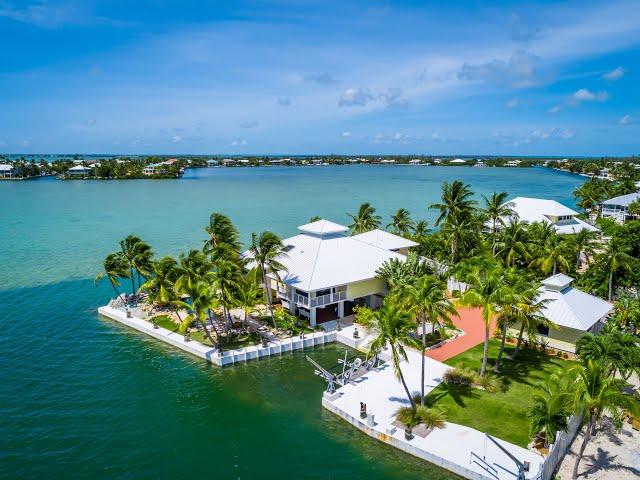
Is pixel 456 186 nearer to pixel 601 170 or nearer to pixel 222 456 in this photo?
pixel 222 456

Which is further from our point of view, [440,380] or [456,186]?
[456,186]

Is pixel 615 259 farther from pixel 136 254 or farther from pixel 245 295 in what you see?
pixel 136 254

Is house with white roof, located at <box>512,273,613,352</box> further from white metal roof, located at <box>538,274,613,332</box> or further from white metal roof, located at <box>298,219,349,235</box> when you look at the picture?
white metal roof, located at <box>298,219,349,235</box>

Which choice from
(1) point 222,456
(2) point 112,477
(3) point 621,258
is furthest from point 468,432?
(3) point 621,258

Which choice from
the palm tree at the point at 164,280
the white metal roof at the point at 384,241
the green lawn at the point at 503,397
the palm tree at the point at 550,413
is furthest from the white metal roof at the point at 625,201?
the palm tree at the point at 164,280

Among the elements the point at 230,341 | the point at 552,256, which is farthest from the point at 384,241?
the point at 230,341
